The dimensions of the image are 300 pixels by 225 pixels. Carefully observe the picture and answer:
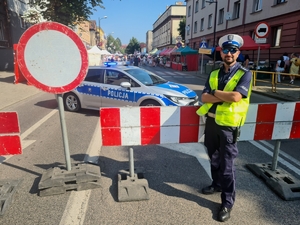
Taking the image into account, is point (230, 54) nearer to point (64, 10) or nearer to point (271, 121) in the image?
point (271, 121)

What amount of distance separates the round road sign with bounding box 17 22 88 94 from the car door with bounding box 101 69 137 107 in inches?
145

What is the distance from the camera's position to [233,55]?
2.58m

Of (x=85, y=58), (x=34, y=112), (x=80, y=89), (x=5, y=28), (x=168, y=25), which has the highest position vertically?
(x=168, y=25)

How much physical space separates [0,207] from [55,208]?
64cm

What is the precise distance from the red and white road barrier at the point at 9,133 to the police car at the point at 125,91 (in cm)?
380

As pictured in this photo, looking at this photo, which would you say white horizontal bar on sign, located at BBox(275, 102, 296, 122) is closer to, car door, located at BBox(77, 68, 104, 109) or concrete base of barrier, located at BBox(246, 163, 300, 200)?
concrete base of barrier, located at BBox(246, 163, 300, 200)

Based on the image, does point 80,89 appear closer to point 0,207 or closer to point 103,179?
point 103,179

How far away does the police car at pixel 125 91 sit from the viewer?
20.7ft

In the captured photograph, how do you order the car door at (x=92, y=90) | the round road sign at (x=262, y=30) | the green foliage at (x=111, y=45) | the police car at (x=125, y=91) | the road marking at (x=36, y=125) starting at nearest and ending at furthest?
the road marking at (x=36, y=125) → the police car at (x=125, y=91) → the car door at (x=92, y=90) → the round road sign at (x=262, y=30) → the green foliage at (x=111, y=45)

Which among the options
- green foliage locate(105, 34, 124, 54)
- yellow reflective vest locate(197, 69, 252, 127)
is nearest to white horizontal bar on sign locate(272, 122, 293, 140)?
yellow reflective vest locate(197, 69, 252, 127)

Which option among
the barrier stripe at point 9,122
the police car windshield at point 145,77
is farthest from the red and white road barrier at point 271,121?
the police car windshield at point 145,77

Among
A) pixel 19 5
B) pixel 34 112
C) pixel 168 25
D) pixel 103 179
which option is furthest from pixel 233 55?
pixel 168 25

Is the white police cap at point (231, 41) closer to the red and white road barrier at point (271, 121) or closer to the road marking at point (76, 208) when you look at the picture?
the red and white road barrier at point (271, 121)

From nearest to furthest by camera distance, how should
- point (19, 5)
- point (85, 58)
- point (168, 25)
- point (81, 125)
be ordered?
point (85, 58)
point (81, 125)
point (19, 5)
point (168, 25)
